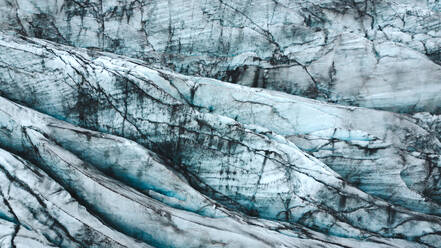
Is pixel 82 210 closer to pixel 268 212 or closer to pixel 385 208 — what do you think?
pixel 268 212

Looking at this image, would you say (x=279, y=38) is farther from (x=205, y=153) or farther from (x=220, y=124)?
(x=205, y=153)

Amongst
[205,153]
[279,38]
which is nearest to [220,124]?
[205,153]

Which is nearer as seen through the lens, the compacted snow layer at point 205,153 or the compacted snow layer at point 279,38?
the compacted snow layer at point 205,153

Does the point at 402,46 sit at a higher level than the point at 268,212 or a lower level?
higher

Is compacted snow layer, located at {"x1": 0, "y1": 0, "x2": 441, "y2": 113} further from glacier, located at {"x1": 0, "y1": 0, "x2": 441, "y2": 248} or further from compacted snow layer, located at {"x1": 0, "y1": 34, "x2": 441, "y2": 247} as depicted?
compacted snow layer, located at {"x1": 0, "y1": 34, "x2": 441, "y2": 247}

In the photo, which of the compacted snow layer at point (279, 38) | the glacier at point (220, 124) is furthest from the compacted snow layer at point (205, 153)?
the compacted snow layer at point (279, 38)

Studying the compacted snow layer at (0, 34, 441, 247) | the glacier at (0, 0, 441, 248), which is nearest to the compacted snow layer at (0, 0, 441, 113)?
the glacier at (0, 0, 441, 248)

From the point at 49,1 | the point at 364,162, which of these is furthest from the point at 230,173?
the point at 49,1

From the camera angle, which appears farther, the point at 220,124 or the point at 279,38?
the point at 279,38

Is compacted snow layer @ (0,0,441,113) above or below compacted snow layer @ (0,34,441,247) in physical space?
above

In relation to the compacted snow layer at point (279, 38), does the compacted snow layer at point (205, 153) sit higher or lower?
lower

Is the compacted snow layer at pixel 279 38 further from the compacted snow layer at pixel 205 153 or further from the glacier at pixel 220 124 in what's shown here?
the compacted snow layer at pixel 205 153
